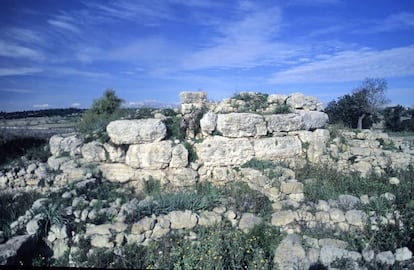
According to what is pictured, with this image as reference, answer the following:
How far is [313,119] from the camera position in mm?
7910

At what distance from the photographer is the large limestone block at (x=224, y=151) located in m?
7.06

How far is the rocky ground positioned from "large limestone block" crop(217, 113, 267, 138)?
0.03 meters

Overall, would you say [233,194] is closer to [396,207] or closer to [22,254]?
[396,207]

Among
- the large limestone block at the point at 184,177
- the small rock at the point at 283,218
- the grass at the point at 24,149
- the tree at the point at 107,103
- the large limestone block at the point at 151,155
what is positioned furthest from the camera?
the tree at the point at 107,103

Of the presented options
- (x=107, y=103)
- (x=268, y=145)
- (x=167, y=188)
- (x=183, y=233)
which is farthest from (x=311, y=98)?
(x=107, y=103)

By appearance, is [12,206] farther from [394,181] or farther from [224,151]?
[394,181]

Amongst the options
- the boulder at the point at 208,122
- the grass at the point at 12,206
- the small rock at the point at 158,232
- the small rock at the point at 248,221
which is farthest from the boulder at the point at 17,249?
the boulder at the point at 208,122

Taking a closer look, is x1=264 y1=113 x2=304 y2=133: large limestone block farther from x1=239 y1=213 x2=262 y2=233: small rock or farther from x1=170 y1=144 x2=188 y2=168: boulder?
x1=239 y1=213 x2=262 y2=233: small rock

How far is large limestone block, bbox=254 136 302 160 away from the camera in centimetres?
720

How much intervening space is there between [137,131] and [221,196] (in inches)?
94.9

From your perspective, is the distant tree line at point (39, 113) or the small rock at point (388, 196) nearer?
the small rock at point (388, 196)

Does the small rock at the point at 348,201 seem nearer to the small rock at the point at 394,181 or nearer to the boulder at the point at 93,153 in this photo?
the small rock at the point at 394,181

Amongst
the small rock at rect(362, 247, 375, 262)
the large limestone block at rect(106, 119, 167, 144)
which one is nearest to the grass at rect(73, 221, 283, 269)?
the small rock at rect(362, 247, 375, 262)

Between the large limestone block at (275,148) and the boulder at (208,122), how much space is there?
3.51 feet
